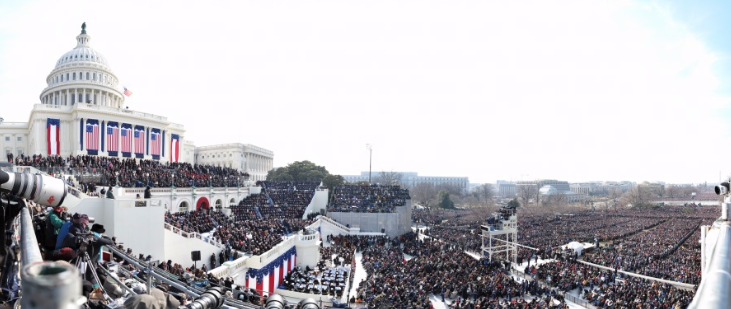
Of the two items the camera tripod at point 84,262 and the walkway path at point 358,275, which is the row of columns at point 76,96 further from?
the camera tripod at point 84,262

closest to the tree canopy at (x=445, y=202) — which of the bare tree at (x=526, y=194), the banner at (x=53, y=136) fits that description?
the bare tree at (x=526, y=194)

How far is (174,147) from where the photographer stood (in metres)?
51.1

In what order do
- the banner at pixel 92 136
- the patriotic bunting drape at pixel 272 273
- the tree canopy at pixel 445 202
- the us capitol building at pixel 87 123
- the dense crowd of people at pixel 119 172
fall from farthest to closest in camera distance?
the tree canopy at pixel 445 202 < the us capitol building at pixel 87 123 < the banner at pixel 92 136 < the dense crowd of people at pixel 119 172 < the patriotic bunting drape at pixel 272 273

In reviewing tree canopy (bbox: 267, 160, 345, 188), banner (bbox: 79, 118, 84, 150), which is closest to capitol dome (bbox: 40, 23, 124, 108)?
banner (bbox: 79, 118, 84, 150)

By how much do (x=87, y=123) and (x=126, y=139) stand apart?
3872 mm

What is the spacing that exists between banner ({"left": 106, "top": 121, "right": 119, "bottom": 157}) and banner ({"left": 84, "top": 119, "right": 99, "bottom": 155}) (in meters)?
1.08

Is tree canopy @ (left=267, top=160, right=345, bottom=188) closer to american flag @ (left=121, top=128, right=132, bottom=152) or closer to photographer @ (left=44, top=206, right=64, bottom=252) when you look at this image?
american flag @ (left=121, top=128, right=132, bottom=152)

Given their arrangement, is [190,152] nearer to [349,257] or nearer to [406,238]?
[406,238]

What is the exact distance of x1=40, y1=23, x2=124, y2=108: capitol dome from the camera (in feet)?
167

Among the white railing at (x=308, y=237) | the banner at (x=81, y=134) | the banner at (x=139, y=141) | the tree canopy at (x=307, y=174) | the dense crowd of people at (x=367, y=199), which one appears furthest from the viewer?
the tree canopy at (x=307, y=174)

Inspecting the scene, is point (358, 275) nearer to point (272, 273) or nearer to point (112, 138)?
point (272, 273)

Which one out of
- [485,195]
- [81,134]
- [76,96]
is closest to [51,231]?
[81,134]

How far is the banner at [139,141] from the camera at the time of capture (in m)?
43.4

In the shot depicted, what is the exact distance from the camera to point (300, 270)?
24562 millimetres
